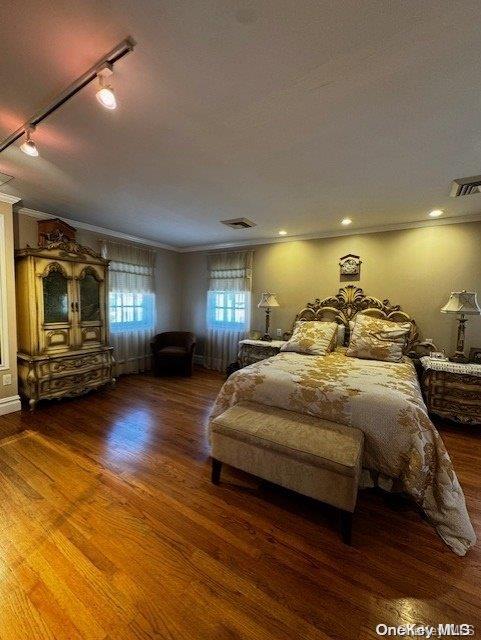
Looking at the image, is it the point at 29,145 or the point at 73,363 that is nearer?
the point at 29,145

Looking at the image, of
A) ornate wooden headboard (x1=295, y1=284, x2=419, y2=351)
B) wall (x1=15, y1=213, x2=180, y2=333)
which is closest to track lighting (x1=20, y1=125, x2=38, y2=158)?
wall (x1=15, y1=213, x2=180, y2=333)

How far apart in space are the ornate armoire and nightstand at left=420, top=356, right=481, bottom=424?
417 centimetres

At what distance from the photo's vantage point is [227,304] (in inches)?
203

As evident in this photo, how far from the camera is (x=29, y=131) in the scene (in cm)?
174

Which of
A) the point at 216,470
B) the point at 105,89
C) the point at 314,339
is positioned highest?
the point at 105,89

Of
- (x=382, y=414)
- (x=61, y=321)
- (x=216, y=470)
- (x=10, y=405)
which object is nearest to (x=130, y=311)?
(x=61, y=321)

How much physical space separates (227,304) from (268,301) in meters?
1.07

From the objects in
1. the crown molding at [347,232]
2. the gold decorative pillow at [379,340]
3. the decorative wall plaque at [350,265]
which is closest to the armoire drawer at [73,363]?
the crown molding at [347,232]

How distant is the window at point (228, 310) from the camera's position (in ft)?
16.2

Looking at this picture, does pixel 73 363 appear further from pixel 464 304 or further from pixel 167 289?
pixel 464 304

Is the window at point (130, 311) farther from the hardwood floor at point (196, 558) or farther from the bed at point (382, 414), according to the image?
the bed at point (382, 414)

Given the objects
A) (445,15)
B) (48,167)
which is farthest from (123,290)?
(445,15)

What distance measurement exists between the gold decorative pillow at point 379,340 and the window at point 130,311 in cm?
366

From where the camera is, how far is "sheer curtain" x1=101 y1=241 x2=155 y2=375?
14.6 ft
